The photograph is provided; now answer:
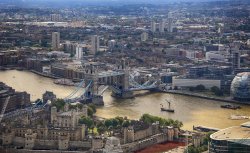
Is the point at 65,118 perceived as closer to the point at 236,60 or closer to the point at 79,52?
the point at 236,60

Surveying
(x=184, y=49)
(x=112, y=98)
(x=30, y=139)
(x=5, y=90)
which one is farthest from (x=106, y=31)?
(x=30, y=139)

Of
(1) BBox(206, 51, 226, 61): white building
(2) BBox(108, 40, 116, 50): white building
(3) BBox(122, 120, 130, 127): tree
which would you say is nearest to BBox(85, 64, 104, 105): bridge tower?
(3) BBox(122, 120, 130, 127): tree

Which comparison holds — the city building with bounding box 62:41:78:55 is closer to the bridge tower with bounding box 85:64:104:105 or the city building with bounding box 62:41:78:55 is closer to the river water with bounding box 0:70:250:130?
the river water with bounding box 0:70:250:130

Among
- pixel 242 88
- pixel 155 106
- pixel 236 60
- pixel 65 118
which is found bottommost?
pixel 155 106

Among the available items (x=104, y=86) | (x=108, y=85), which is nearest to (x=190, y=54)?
(x=108, y=85)

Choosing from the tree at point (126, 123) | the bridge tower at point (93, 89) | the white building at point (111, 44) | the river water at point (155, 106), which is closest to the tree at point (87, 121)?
the tree at point (126, 123)

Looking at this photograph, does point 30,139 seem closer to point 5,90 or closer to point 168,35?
point 5,90

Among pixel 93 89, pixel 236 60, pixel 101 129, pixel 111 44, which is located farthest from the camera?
pixel 111 44
